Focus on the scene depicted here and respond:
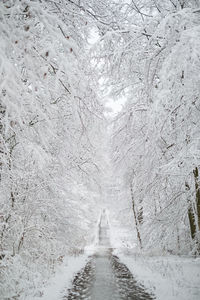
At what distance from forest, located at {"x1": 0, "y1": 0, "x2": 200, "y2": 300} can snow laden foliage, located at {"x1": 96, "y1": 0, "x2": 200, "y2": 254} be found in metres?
0.02

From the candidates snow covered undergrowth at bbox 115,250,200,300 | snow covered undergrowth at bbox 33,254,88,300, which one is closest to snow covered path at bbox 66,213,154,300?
snow covered undergrowth at bbox 33,254,88,300

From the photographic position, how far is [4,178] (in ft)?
15.0

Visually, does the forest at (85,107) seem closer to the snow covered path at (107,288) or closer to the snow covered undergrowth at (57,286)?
the snow covered undergrowth at (57,286)

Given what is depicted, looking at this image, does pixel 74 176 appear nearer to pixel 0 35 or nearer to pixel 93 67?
pixel 93 67

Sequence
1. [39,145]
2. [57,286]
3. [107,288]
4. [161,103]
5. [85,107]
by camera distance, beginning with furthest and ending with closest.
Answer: [57,286] < [107,288] < [39,145] < [85,107] < [161,103]

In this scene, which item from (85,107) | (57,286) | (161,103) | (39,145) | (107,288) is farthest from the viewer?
(57,286)

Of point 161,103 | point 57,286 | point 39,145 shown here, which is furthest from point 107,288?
point 161,103

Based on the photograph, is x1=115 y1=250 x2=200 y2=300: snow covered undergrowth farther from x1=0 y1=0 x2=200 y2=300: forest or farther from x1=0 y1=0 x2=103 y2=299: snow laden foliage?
x1=0 y1=0 x2=103 y2=299: snow laden foliage

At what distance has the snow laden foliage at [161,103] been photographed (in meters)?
2.36

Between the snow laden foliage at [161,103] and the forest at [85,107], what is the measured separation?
0.9 inches

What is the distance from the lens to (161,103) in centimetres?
267

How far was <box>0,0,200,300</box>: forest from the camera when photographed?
2166mm

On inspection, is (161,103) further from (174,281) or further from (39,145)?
(174,281)

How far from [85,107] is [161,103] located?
51.2 inches
